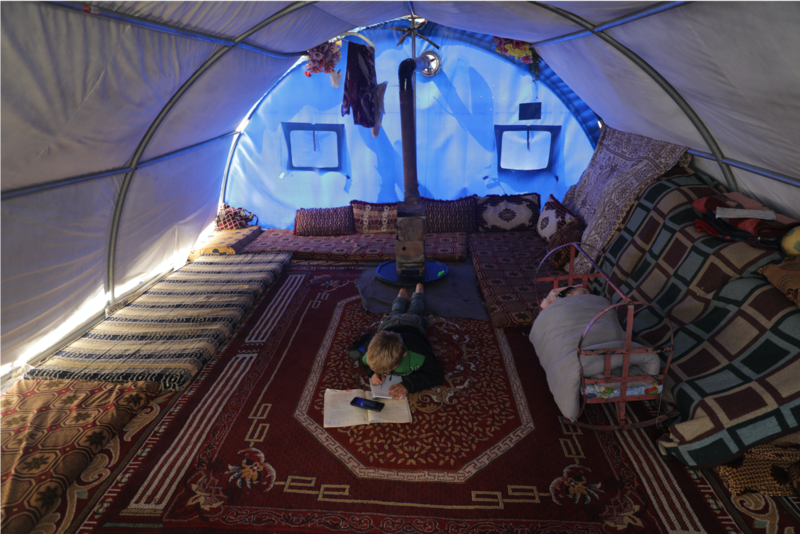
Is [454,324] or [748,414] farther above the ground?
[748,414]

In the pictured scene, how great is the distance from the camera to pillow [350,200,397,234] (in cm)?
715

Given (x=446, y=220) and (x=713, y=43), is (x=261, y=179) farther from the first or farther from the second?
(x=713, y=43)

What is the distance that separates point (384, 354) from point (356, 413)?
48 centimetres

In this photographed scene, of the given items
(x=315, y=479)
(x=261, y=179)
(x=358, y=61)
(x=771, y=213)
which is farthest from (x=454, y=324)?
(x=261, y=179)

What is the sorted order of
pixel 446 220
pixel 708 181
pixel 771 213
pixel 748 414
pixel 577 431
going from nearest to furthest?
pixel 748 414
pixel 577 431
pixel 771 213
pixel 708 181
pixel 446 220

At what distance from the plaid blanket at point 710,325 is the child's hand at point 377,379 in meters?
1.89

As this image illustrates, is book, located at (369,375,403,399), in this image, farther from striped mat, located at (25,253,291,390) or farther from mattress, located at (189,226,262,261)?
mattress, located at (189,226,262,261)

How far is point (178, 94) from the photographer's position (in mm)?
4289

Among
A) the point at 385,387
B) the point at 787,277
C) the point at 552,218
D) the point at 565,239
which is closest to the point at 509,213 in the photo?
the point at 552,218

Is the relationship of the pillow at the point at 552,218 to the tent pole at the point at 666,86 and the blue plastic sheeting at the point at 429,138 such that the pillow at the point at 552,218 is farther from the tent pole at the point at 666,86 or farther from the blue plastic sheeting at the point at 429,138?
the tent pole at the point at 666,86

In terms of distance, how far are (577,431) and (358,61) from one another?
17.8 feet

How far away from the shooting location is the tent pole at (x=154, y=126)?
4.01 m

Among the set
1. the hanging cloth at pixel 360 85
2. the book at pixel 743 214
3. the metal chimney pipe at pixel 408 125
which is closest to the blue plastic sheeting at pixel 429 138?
the hanging cloth at pixel 360 85

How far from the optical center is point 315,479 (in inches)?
110
